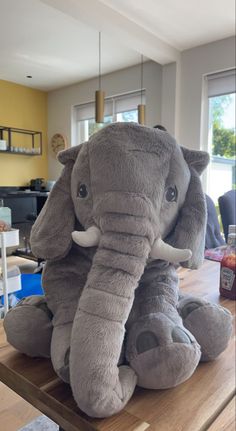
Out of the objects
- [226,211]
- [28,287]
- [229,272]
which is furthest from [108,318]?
[28,287]

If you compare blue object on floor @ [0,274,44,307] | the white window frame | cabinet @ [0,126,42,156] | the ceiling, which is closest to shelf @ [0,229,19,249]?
blue object on floor @ [0,274,44,307]

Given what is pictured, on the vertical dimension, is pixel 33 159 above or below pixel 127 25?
below

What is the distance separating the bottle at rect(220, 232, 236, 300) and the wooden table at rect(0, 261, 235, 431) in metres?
0.26

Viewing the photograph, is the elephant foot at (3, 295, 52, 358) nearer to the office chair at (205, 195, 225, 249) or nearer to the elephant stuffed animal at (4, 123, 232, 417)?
the elephant stuffed animal at (4, 123, 232, 417)

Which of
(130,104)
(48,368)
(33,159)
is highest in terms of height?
(130,104)

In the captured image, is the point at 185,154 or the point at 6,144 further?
the point at 6,144

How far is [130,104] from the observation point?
3977 mm

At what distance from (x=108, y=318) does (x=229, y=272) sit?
518 mm

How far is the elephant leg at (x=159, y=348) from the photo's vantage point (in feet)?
1.37

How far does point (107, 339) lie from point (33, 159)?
4.76 m

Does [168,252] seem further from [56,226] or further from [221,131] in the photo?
[221,131]

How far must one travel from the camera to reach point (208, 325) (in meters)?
0.52

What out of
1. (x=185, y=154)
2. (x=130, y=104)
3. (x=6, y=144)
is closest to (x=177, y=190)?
(x=185, y=154)

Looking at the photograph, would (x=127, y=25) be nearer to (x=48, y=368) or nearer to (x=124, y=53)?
(x=124, y=53)
